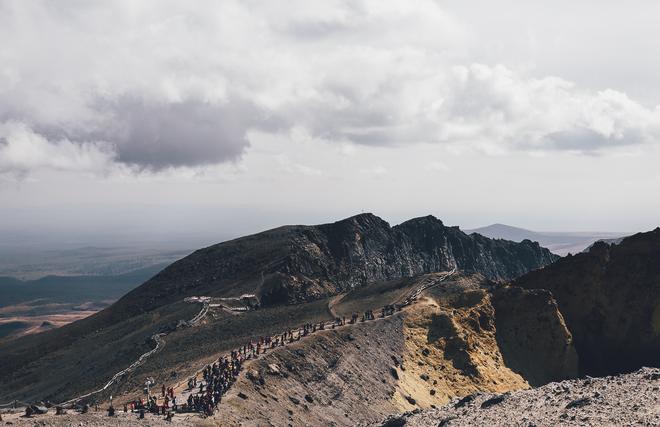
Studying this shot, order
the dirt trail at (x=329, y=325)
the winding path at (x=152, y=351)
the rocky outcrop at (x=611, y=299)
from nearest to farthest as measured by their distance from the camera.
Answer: the dirt trail at (x=329, y=325) → the winding path at (x=152, y=351) → the rocky outcrop at (x=611, y=299)

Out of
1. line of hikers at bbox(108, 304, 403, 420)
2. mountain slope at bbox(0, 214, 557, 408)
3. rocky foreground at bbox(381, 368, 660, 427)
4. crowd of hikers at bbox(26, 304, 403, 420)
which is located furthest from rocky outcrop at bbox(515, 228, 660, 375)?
crowd of hikers at bbox(26, 304, 403, 420)

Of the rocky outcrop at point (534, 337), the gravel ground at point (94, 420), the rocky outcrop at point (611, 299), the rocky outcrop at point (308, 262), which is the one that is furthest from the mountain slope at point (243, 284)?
the rocky outcrop at point (611, 299)

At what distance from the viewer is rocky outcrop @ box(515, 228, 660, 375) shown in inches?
4090

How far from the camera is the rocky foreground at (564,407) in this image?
153ft

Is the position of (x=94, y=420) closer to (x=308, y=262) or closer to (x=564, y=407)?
(x=564, y=407)

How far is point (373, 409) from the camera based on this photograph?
233 feet

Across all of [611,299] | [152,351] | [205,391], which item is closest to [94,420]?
[205,391]

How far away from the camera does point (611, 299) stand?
11069 cm

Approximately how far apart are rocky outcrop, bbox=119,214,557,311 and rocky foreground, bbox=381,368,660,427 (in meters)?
70.2

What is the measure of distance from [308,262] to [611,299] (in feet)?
199

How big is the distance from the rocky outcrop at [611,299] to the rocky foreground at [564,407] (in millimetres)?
46733

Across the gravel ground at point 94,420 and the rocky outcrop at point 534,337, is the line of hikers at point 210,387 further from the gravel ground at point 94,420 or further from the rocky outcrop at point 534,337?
the rocky outcrop at point 534,337

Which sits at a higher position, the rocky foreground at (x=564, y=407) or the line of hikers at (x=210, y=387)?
the line of hikers at (x=210, y=387)

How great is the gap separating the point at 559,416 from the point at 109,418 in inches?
1282
